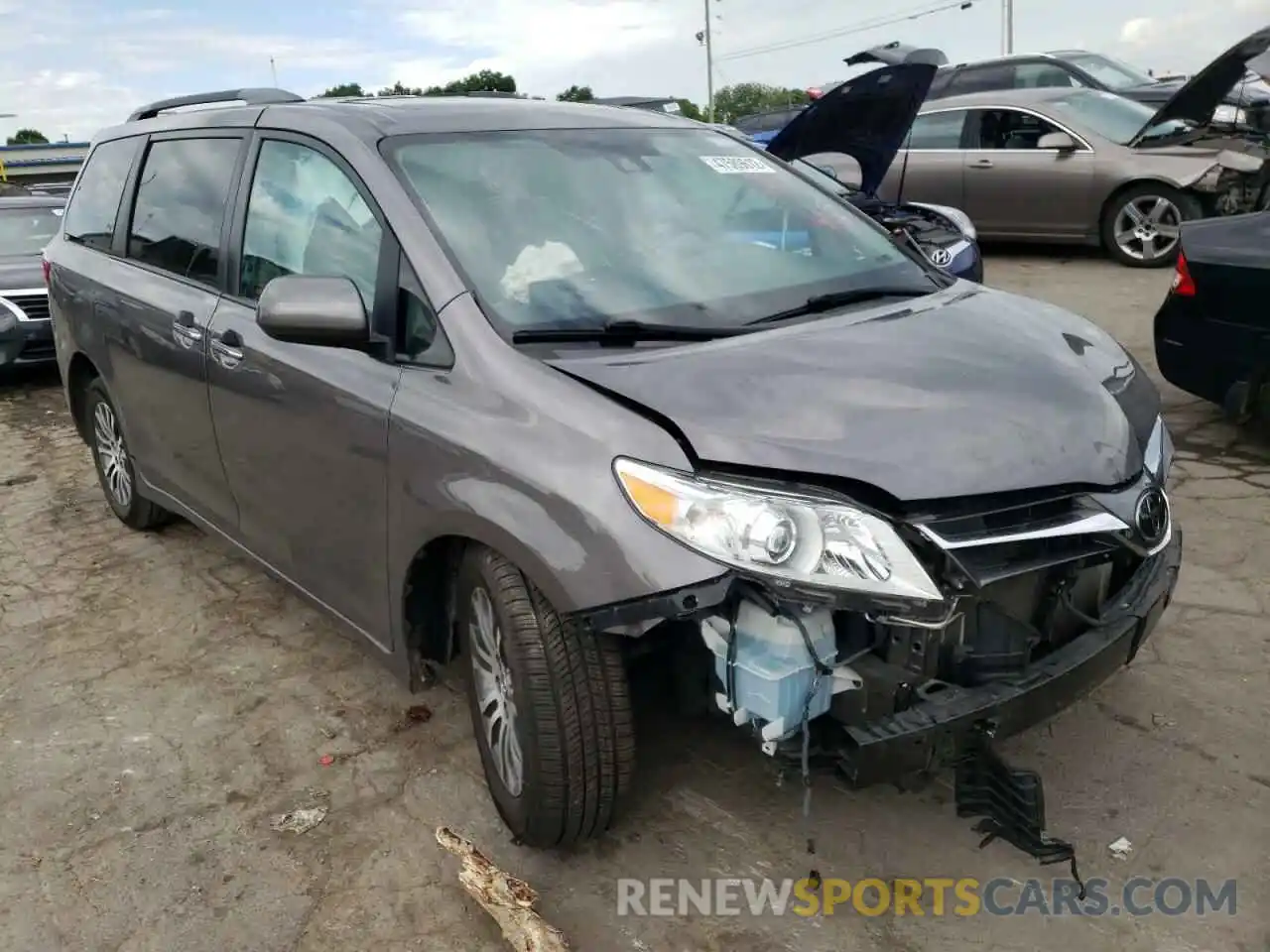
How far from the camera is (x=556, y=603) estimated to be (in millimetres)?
2291

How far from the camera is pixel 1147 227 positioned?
→ 376 inches

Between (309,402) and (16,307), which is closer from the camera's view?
(309,402)

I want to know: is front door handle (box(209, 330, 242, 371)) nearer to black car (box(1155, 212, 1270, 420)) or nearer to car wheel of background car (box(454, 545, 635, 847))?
car wheel of background car (box(454, 545, 635, 847))

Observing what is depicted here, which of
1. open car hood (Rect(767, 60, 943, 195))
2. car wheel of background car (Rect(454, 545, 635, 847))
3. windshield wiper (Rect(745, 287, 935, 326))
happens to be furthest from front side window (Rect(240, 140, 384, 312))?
open car hood (Rect(767, 60, 943, 195))

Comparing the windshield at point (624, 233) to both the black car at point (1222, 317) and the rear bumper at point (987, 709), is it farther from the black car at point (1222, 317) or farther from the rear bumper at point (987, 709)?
the black car at point (1222, 317)

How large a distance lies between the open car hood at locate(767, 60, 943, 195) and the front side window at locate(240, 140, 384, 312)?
3.07 meters

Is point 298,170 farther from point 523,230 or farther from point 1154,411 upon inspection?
point 1154,411

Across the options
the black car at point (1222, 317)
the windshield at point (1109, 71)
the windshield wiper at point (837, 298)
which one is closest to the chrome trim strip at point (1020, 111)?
the windshield at point (1109, 71)

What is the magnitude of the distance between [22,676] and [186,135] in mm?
2024

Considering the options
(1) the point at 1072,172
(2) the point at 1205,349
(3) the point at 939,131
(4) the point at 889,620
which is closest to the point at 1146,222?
(1) the point at 1072,172

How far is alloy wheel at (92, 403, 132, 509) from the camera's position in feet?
15.7

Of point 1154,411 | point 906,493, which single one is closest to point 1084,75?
point 1154,411

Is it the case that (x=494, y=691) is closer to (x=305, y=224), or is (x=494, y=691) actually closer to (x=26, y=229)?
(x=305, y=224)

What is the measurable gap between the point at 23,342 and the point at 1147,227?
9418 mm
